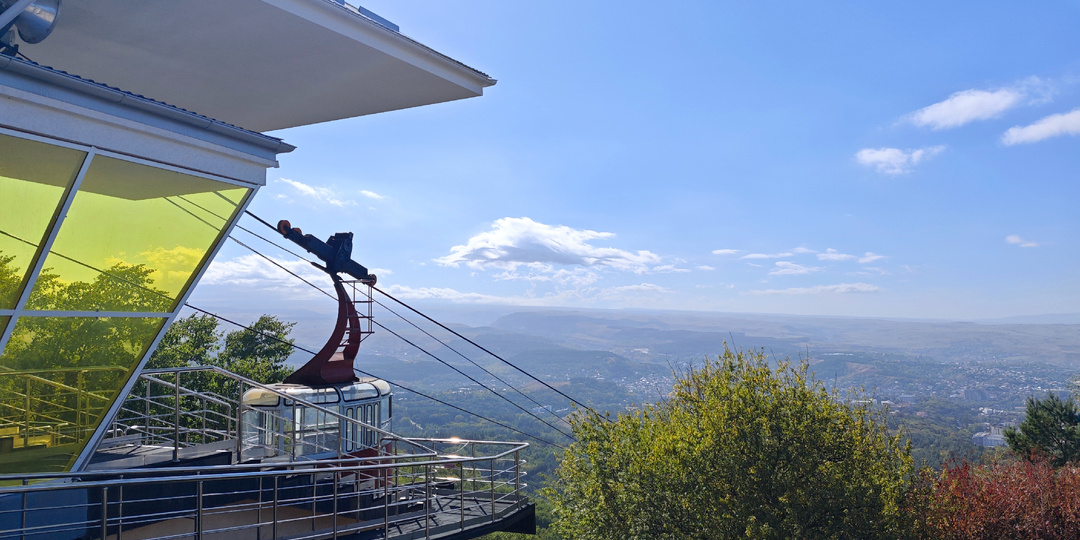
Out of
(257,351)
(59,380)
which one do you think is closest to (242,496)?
(59,380)

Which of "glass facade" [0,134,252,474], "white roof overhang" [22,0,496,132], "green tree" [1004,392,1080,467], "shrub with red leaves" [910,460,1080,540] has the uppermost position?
"white roof overhang" [22,0,496,132]

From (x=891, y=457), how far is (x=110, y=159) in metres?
14.9

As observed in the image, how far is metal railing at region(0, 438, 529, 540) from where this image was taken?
786 cm

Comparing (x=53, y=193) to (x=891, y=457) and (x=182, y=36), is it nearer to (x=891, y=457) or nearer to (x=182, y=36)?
(x=182, y=36)

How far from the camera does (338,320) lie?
17266 mm

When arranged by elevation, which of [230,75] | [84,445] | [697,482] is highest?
[230,75]

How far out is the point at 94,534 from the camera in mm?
9133

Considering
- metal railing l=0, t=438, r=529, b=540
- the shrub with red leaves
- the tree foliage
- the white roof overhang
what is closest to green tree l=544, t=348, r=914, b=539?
the shrub with red leaves

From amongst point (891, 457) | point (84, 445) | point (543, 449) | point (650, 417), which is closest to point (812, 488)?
point (891, 457)

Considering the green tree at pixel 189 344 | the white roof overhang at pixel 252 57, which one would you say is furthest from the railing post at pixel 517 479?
the green tree at pixel 189 344

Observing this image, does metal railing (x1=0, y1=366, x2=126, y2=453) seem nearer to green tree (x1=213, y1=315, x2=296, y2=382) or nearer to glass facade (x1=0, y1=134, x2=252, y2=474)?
glass facade (x1=0, y1=134, x2=252, y2=474)

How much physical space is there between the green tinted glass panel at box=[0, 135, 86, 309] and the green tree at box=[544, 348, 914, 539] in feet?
38.4

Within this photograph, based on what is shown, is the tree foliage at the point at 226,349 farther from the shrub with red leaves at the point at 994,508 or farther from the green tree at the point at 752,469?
the shrub with red leaves at the point at 994,508

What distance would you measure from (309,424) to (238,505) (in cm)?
609
